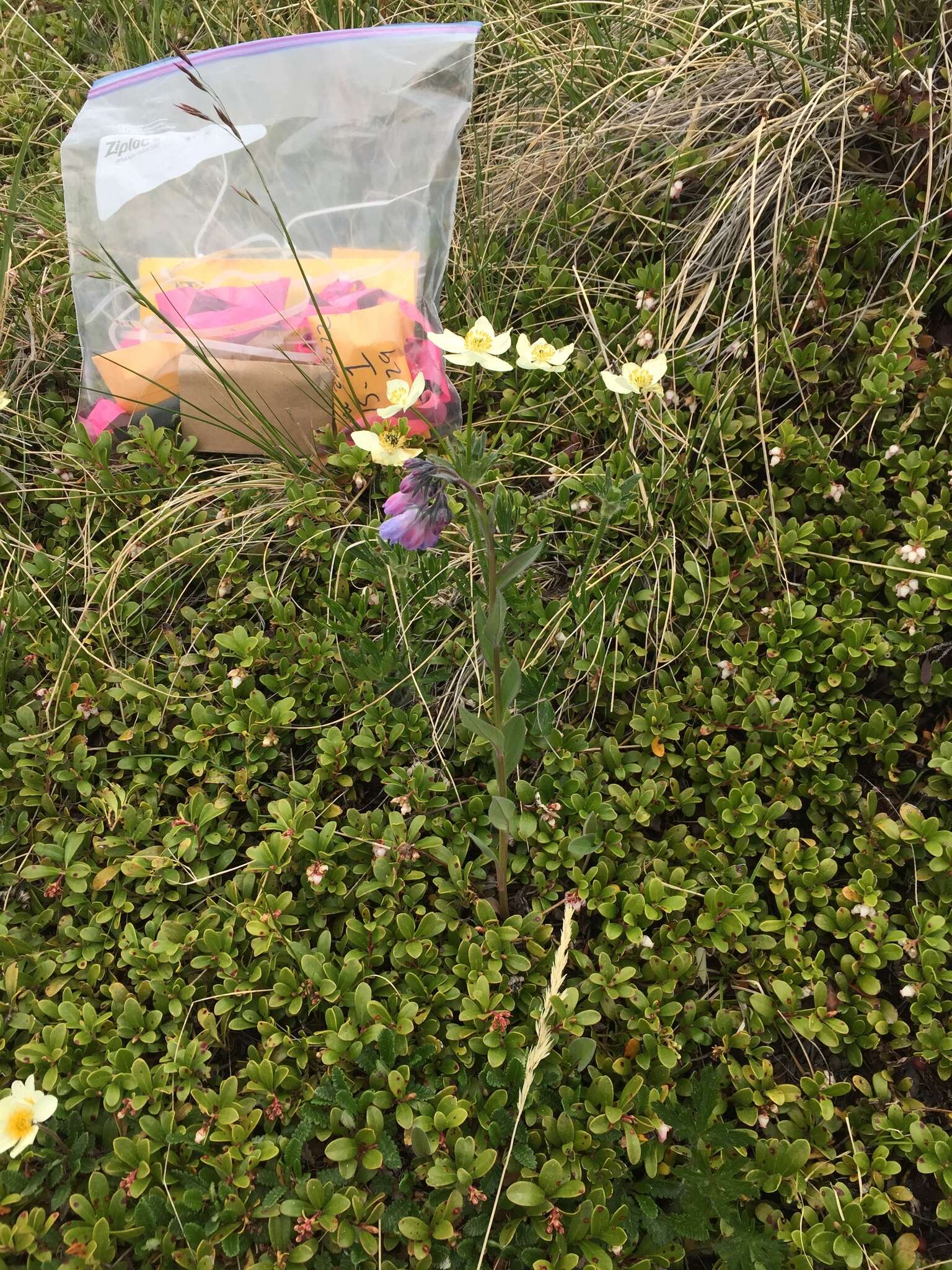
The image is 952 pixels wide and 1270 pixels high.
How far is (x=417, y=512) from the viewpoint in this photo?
1.30 m

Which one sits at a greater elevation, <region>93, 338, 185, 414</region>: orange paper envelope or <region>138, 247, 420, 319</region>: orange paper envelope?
<region>138, 247, 420, 319</region>: orange paper envelope

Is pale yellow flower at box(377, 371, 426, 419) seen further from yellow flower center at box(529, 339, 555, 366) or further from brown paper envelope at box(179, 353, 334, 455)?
brown paper envelope at box(179, 353, 334, 455)

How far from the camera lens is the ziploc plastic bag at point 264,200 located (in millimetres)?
2316

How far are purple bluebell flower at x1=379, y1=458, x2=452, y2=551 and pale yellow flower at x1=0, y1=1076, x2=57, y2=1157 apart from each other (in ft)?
3.55

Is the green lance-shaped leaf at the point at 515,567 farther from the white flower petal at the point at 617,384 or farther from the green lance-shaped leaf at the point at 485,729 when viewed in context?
the white flower petal at the point at 617,384

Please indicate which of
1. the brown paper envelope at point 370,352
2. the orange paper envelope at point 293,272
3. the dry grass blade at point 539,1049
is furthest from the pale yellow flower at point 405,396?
the dry grass blade at point 539,1049

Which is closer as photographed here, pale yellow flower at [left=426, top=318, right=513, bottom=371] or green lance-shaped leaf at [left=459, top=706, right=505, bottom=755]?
green lance-shaped leaf at [left=459, top=706, right=505, bottom=755]

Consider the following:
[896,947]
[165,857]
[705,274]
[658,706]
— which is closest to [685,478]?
[658,706]

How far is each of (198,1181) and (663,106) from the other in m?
3.02

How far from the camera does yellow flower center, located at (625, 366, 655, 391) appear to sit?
1.75 m

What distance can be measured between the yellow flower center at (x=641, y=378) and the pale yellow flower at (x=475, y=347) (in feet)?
1.05

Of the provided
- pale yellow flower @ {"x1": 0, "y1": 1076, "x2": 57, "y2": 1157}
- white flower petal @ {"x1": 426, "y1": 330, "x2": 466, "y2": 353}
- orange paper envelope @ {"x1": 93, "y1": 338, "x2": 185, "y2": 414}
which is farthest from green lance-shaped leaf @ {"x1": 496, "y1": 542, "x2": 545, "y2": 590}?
orange paper envelope @ {"x1": 93, "y1": 338, "x2": 185, "y2": 414}

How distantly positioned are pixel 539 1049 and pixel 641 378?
1335 millimetres

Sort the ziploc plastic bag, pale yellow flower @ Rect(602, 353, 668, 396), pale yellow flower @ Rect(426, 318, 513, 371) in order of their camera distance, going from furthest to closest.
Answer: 1. the ziploc plastic bag
2. pale yellow flower @ Rect(602, 353, 668, 396)
3. pale yellow flower @ Rect(426, 318, 513, 371)
